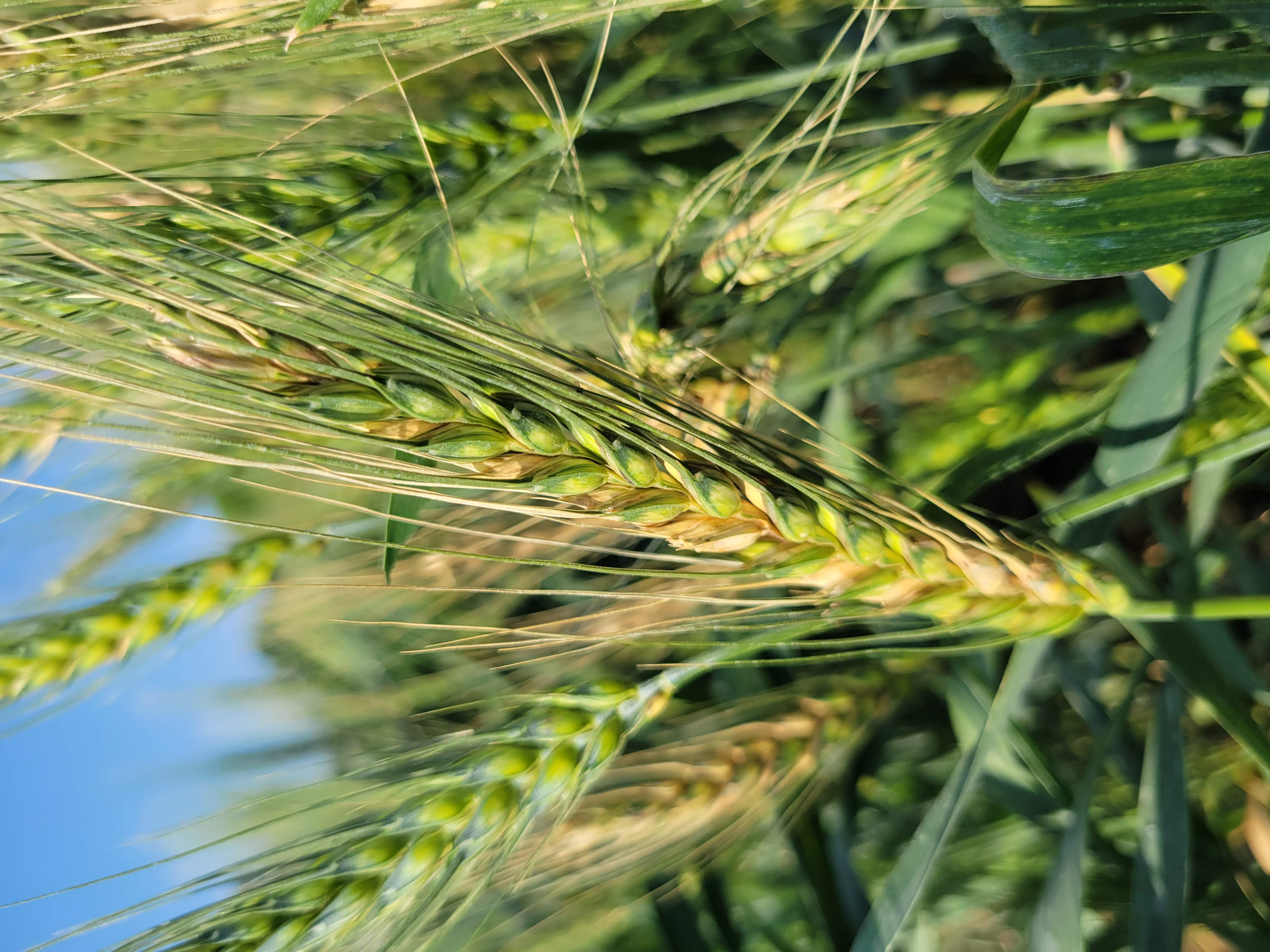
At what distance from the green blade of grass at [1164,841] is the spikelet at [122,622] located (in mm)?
816

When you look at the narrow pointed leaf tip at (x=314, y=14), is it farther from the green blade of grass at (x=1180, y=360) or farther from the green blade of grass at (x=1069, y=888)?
the green blade of grass at (x=1069, y=888)

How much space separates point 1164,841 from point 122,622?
0.91 m

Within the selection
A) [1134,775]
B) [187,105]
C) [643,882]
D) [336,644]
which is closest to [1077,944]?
[1134,775]

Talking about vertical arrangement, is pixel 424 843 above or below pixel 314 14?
below

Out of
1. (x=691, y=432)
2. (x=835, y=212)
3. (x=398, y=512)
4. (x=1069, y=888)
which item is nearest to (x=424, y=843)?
(x=398, y=512)

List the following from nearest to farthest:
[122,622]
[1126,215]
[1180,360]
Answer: [1126,215], [1180,360], [122,622]

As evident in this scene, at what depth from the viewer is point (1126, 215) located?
1.43ft

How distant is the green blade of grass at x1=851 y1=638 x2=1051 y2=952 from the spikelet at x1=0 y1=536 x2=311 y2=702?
65 cm

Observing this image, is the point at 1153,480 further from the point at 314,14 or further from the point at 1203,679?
the point at 314,14

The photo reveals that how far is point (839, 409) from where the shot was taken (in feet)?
2.60

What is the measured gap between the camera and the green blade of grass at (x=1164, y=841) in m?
0.59

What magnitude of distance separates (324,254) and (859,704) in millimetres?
726

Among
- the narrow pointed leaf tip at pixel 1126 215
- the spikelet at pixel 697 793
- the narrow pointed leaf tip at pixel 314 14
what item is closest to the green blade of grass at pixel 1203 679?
the narrow pointed leaf tip at pixel 1126 215

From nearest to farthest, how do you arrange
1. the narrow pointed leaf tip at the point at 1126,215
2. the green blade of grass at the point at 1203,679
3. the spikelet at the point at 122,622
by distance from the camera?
the narrow pointed leaf tip at the point at 1126,215, the green blade of grass at the point at 1203,679, the spikelet at the point at 122,622
